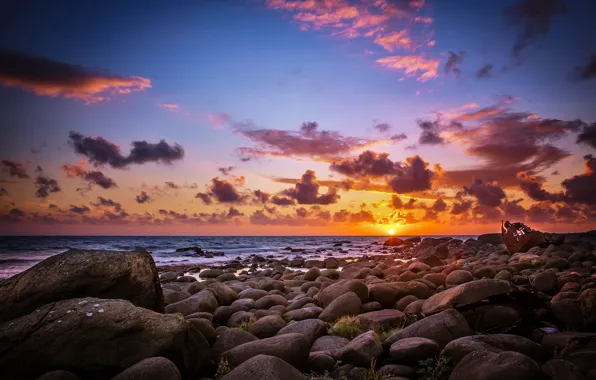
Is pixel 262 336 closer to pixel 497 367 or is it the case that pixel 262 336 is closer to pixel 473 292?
pixel 473 292

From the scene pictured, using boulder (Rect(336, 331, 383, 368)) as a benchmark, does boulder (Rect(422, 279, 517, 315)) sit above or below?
above

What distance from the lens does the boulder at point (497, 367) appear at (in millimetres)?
4047

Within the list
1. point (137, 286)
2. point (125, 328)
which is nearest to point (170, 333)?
point (125, 328)

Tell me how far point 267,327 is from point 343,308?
7.53 feet

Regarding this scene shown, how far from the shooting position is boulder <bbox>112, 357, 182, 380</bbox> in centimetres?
457

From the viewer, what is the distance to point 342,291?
10656mm

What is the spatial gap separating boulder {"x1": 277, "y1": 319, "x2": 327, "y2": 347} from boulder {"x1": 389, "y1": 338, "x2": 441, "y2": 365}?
2.24 meters

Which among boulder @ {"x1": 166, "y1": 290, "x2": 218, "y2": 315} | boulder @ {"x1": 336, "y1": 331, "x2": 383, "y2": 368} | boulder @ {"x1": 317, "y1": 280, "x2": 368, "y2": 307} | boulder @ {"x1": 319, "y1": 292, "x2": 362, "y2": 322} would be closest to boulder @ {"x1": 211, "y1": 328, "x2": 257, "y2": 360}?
boulder @ {"x1": 336, "y1": 331, "x2": 383, "y2": 368}

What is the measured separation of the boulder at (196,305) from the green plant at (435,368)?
22.3 feet

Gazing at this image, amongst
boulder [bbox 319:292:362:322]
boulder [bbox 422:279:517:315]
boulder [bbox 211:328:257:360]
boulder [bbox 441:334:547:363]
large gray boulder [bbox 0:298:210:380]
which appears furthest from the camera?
boulder [bbox 319:292:362:322]

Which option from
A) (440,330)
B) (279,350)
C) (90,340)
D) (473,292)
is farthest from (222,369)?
(473,292)

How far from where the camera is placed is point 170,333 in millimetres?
5523

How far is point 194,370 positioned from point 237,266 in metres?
25.8

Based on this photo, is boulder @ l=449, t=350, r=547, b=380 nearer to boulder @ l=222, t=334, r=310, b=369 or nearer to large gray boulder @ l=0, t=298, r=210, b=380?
boulder @ l=222, t=334, r=310, b=369
